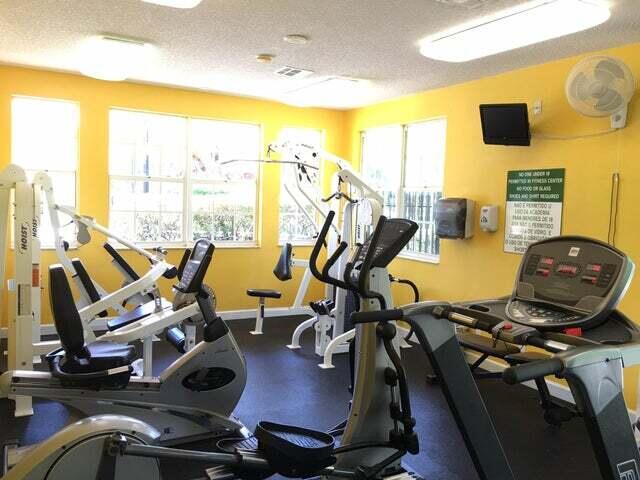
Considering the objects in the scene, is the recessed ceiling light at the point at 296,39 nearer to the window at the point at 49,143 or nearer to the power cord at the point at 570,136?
the power cord at the point at 570,136

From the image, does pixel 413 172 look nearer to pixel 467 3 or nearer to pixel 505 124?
pixel 505 124

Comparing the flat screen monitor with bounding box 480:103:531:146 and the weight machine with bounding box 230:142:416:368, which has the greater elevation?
the flat screen monitor with bounding box 480:103:531:146

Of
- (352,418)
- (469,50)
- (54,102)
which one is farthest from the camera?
(54,102)

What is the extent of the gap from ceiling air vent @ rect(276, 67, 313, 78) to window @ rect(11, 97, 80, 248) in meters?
2.12

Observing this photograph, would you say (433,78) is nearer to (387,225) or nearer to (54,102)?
(387,225)

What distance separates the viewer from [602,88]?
3508 mm

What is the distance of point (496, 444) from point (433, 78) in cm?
361

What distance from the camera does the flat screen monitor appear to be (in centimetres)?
422

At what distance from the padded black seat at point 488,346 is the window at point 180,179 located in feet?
12.0

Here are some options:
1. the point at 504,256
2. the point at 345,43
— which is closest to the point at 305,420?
the point at 504,256

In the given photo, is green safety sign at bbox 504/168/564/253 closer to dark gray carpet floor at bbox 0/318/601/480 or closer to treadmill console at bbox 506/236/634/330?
dark gray carpet floor at bbox 0/318/601/480

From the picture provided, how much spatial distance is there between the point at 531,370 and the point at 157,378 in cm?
220

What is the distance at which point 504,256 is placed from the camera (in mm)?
4582

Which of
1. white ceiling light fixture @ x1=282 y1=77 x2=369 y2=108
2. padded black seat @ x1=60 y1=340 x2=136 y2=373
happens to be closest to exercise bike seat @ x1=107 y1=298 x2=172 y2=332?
padded black seat @ x1=60 y1=340 x2=136 y2=373
